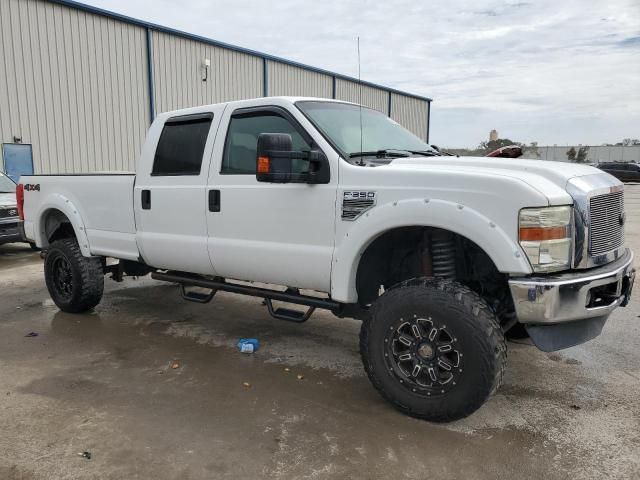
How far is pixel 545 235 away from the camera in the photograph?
2982mm

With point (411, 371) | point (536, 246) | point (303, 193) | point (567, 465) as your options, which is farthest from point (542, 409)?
point (303, 193)

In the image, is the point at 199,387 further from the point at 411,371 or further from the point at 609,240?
the point at 609,240

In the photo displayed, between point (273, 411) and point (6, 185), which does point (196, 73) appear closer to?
point (6, 185)

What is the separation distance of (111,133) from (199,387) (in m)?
12.2

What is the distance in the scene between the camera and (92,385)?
4.03 meters

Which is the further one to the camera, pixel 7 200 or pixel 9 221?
pixel 7 200

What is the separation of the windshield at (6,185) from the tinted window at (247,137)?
25.7 feet

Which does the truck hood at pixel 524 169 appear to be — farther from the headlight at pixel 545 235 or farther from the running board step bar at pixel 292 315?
the running board step bar at pixel 292 315

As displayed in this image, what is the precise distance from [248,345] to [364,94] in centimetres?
2110

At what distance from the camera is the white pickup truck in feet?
10.1

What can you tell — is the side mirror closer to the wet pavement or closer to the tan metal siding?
the wet pavement

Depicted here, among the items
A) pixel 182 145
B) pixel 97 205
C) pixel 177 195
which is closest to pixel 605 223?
pixel 177 195

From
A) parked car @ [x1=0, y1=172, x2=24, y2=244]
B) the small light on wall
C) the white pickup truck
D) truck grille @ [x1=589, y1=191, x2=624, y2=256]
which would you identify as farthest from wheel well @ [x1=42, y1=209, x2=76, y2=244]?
the small light on wall

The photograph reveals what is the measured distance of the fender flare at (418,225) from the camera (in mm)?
3049
